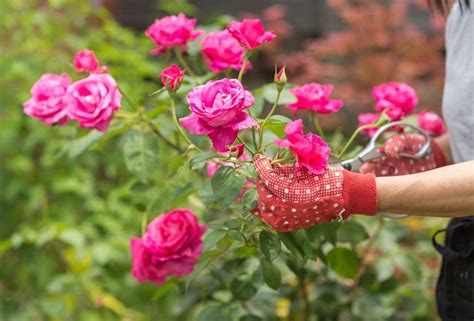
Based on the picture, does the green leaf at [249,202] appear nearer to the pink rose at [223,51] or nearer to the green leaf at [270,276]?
the green leaf at [270,276]

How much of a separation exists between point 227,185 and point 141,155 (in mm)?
367

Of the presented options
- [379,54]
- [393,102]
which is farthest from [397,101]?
[379,54]

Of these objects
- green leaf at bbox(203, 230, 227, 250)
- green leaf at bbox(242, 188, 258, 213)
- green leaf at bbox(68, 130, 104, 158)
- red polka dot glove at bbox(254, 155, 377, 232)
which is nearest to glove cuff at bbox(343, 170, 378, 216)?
red polka dot glove at bbox(254, 155, 377, 232)

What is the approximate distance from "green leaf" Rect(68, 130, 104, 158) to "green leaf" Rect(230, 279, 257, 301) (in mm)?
456

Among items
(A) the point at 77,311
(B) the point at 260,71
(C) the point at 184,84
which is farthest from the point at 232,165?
(B) the point at 260,71

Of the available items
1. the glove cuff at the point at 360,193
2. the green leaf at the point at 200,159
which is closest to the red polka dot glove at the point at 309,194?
the glove cuff at the point at 360,193

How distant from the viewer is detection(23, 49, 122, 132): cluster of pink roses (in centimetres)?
144

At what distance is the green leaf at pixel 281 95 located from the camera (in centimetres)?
156

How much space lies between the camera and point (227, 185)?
4.33ft

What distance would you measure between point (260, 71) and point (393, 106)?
12.9ft

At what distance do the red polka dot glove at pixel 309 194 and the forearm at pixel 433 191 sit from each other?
0.10 ft

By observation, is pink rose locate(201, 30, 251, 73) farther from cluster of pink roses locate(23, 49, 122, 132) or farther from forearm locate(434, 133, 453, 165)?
forearm locate(434, 133, 453, 165)

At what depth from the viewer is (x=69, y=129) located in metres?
2.79

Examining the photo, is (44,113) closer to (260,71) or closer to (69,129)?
(69,129)
